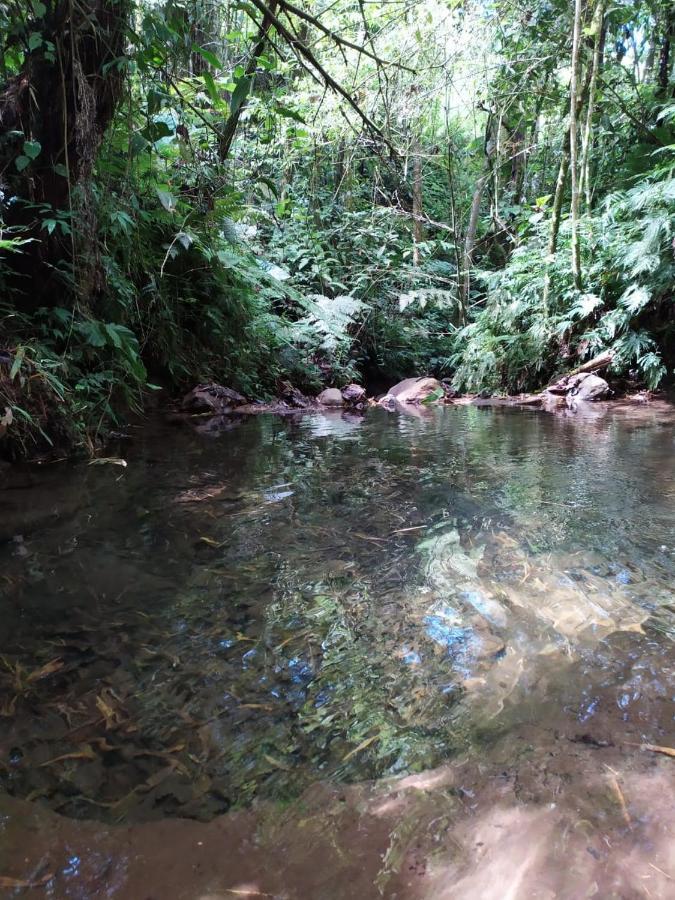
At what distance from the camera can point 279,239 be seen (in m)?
10.6

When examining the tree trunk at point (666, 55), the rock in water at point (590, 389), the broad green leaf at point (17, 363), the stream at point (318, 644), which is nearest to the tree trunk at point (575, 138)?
the rock in water at point (590, 389)

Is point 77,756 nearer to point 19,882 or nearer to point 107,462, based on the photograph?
point 19,882

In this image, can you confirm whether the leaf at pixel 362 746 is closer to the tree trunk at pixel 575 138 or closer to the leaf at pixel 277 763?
the leaf at pixel 277 763

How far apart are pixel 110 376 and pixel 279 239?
7.64m

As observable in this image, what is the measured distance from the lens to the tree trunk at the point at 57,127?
10.3ft

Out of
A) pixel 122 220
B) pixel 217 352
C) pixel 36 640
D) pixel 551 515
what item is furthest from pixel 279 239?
pixel 36 640

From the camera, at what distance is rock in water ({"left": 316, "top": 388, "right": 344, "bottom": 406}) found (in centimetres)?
777

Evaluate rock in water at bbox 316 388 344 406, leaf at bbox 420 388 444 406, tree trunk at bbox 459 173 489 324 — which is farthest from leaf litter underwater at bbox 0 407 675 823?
tree trunk at bbox 459 173 489 324

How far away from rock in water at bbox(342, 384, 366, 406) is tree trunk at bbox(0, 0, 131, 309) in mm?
4698

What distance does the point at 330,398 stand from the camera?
7.83 m

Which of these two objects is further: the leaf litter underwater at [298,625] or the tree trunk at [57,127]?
the tree trunk at [57,127]

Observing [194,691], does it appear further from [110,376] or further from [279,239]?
[279,239]

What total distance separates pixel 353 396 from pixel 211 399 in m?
2.62

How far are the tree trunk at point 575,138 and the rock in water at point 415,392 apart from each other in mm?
2523
